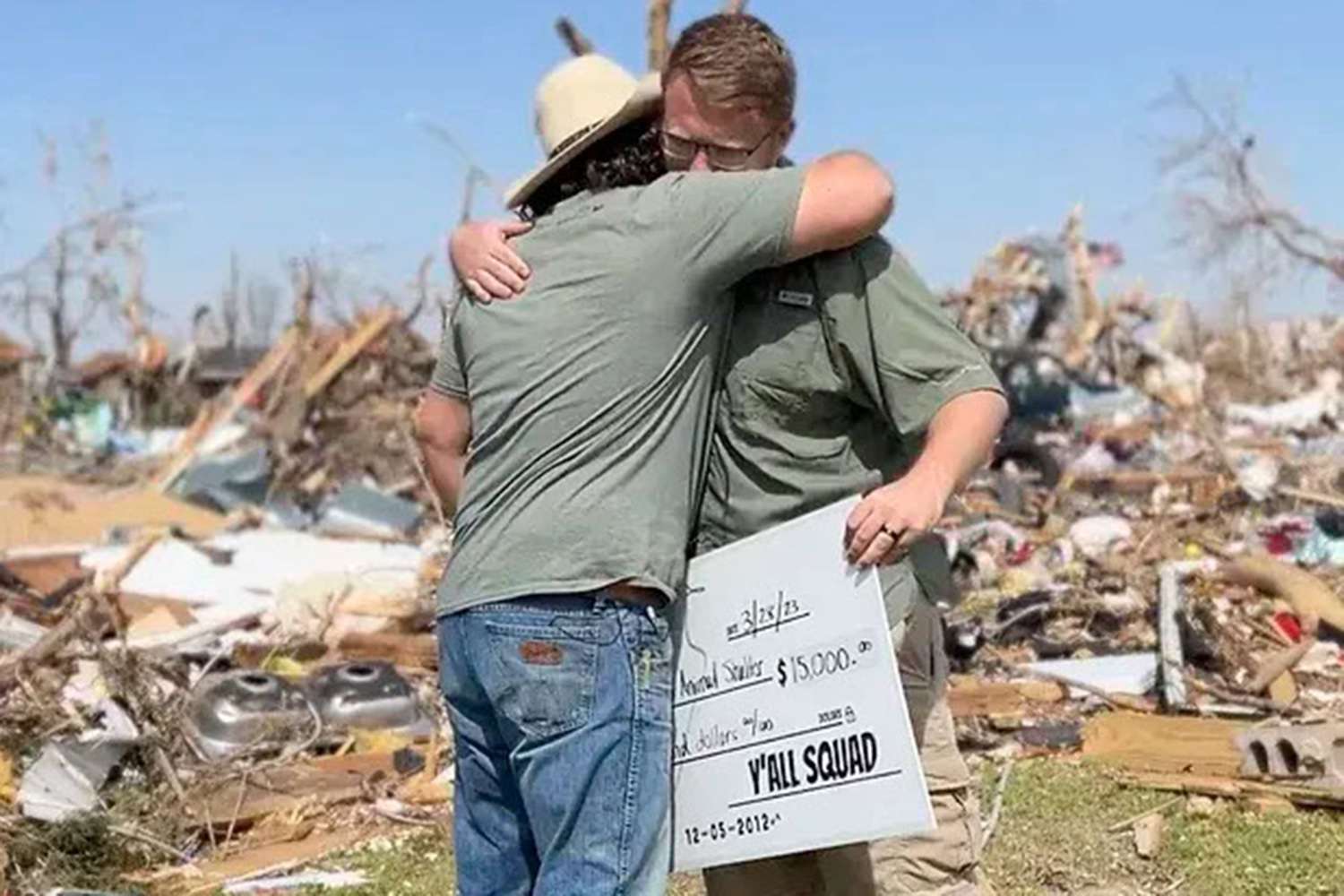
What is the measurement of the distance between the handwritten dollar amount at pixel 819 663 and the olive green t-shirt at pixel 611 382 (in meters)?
0.21

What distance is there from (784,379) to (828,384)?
0.22ft

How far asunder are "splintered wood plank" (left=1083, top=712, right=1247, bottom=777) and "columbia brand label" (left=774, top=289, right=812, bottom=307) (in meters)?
4.04

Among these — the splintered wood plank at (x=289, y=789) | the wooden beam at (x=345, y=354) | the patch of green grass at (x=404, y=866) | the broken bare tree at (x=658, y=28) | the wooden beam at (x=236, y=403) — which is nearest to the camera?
the patch of green grass at (x=404, y=866)

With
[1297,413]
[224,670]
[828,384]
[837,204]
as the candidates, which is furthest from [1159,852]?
[1297,413]

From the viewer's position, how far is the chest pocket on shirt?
270 cm

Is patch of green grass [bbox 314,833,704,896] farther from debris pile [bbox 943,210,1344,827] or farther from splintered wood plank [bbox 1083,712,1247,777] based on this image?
splintered wood plank [bbox 1083,712,1247,777]

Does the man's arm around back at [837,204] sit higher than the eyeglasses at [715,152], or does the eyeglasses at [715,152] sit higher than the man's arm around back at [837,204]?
the eyeglasses at [715,152]

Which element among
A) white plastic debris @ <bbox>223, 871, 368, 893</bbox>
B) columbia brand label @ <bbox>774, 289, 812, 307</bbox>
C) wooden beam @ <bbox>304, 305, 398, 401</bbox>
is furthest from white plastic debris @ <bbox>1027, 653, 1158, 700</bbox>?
wooden beam @ <bbox>304, 305, 398, 401</bbox>

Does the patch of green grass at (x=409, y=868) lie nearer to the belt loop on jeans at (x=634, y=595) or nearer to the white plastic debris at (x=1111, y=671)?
the belt loop on jeans at (x=634, y=595)

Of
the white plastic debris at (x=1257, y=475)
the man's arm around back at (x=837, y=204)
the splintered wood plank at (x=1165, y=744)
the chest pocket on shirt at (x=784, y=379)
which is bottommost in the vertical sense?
the splintered wood plank at (x=1165, y=744)

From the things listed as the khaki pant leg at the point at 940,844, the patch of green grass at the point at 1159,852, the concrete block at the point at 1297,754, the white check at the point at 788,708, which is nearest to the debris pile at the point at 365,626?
the concrete block at the point at 1297,754

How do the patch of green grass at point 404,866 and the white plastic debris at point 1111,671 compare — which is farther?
the white plastic debris at point 1111,671

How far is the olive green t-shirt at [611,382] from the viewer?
2.51m

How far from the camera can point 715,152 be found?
2.62 m
